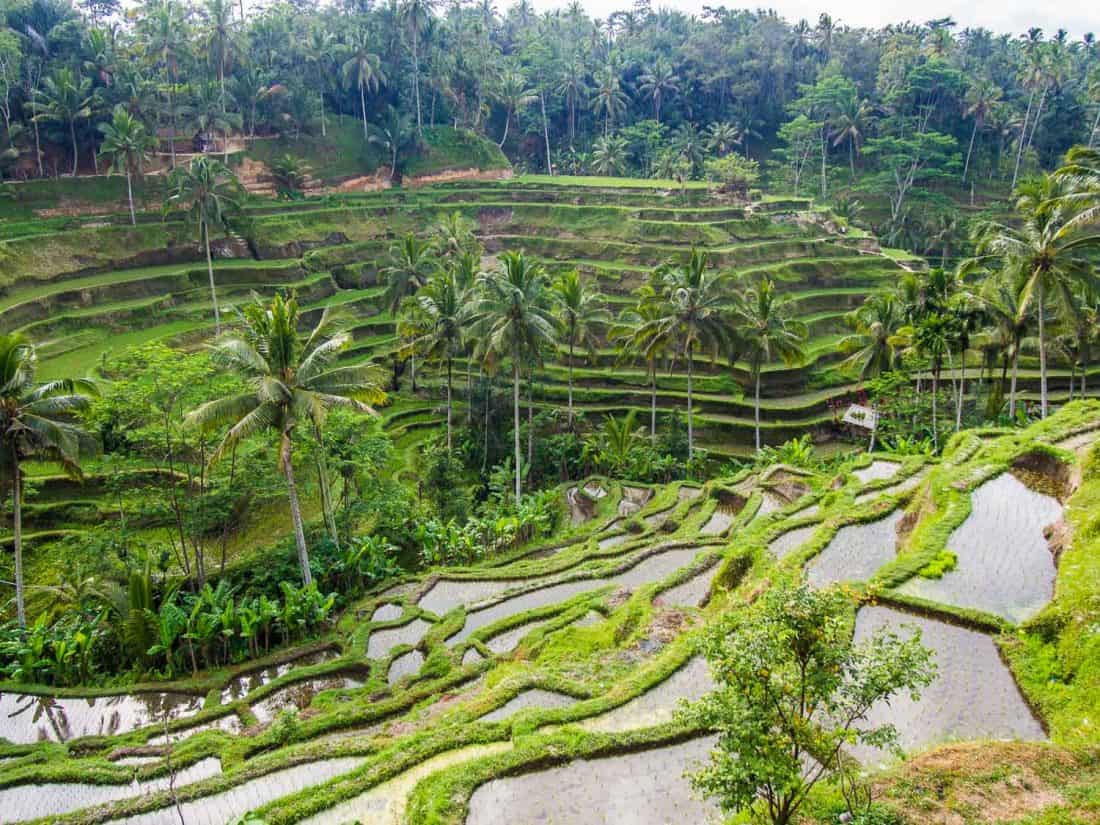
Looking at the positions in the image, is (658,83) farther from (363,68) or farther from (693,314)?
(693,314)

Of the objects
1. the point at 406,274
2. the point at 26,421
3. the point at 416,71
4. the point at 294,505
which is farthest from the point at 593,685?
the point at 416,71

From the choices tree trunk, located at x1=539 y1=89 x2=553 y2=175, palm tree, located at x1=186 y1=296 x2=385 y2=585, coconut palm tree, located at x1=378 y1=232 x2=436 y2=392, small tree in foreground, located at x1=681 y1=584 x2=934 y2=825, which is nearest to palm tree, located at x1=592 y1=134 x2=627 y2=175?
tree trunk, located at x1=539 y1=89 x2=553 y2=175

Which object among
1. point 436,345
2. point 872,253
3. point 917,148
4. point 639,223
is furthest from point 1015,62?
point 436,345

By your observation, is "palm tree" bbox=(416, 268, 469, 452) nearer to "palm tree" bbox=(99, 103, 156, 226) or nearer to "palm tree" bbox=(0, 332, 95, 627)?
"palm tree" bbox=(0, 332, 95, 627)

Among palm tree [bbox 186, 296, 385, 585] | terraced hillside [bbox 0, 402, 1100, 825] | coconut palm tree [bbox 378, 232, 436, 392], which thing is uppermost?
coconut palm tree [bbox 378, 232, 436, 392]

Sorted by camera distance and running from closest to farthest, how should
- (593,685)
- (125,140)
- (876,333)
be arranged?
(593,685), (876,333), (125,140)

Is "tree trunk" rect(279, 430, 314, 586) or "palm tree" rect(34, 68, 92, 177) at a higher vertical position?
"palm tree" rect(34, 68, 92, 177)
